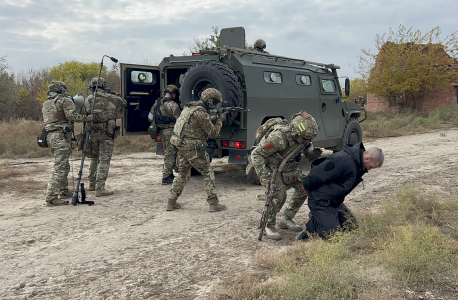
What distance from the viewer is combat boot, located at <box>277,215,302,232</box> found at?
4.69 m

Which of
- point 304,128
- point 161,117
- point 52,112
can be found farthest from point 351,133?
point 52,112

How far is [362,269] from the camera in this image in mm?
3311

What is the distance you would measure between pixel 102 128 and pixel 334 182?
13.7 feet

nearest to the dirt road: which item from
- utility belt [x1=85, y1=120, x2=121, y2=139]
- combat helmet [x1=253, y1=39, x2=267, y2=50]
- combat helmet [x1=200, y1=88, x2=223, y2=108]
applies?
utility belt [x1=85, y1=120, x2=121, y2=139]

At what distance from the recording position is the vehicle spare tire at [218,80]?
20.9 feet

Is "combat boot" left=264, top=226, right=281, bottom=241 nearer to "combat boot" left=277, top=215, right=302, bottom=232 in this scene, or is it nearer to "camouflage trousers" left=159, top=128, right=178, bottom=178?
"combat boot" left=277, top=215, right=302, bottom=232

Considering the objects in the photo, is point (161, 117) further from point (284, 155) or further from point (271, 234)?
point (271, 234)

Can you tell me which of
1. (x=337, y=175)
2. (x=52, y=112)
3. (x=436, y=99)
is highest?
(x=436, y=99)

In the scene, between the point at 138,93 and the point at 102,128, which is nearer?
the point at 102,128

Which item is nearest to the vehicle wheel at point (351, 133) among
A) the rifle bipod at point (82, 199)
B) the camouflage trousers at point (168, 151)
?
the camouflage trousers at point (168, 151)

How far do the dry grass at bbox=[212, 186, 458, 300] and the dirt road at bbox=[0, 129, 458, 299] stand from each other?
1.22 feet

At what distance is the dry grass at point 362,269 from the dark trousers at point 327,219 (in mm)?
172

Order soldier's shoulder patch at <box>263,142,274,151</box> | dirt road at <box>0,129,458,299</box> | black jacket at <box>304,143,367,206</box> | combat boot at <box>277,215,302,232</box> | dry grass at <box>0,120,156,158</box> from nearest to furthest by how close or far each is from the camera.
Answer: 1. dirt road at <box>0,129,458,299</box>
2. black jacket at <box>304,143,367,206</box>
3. soldier's shoulder patch at <box>263,142,274,151</box>
4. combat boot at <box>277,215,302,232</box>
5. dry grass at <box>0,120,156,158</box>

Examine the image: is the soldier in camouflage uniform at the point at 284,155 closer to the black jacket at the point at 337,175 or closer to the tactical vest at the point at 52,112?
the black jacket at the point at 337,175
